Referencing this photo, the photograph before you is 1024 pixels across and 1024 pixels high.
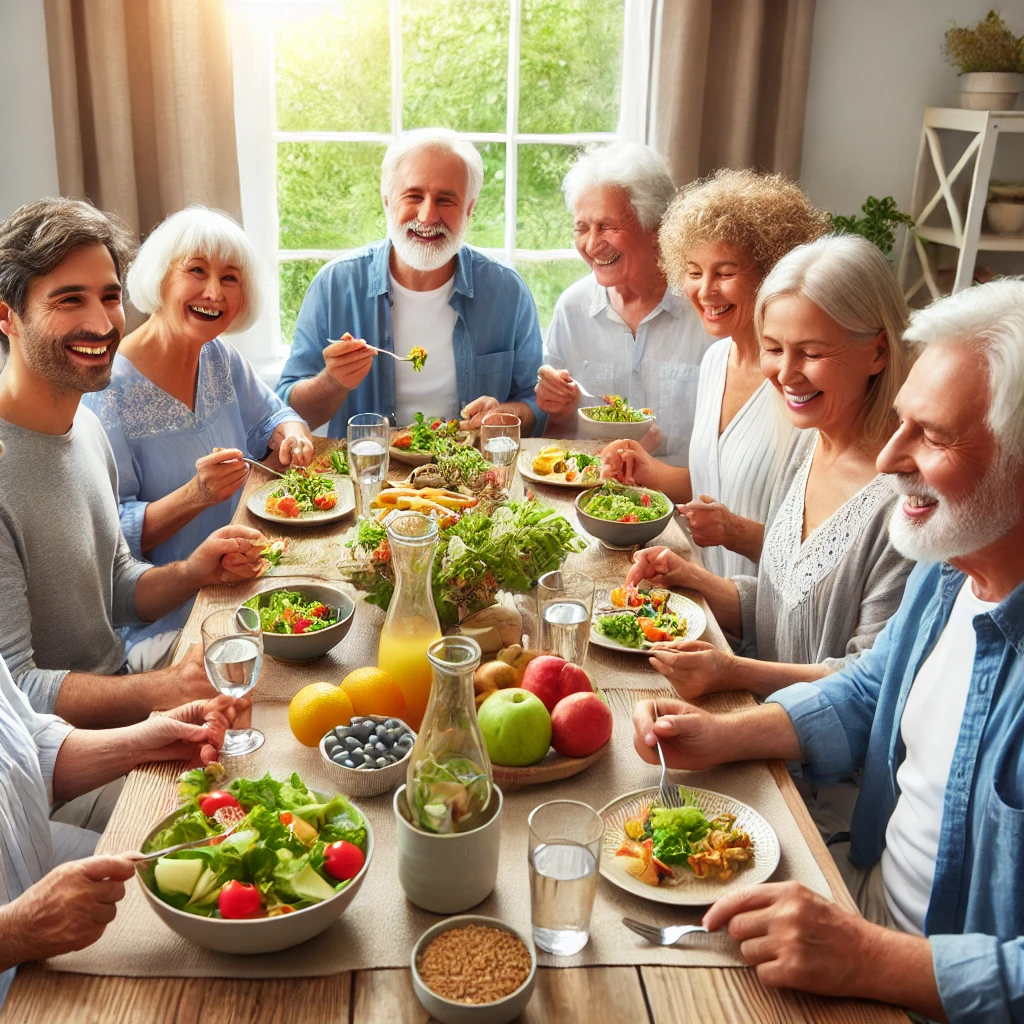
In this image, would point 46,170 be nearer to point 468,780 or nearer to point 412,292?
point 412,292

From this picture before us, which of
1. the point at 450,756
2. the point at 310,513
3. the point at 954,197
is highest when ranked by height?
the point at 954,197

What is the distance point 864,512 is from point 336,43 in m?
3.02

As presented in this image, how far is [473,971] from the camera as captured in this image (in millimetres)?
1098

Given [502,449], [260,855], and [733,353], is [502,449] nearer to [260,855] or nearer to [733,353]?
[733,353]

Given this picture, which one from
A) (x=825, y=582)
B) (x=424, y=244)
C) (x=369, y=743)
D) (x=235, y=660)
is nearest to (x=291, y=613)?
(x=235, y=660)

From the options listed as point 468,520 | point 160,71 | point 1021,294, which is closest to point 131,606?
point 468,520

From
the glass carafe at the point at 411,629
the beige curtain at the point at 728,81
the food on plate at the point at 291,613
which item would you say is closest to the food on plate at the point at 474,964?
the glass carafe at the point at 411,629

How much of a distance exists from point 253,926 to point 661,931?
449 mm

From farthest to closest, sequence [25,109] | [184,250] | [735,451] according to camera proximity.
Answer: [25,109] < [184,250] < [735,451]

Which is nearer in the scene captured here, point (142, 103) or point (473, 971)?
point (473, 971)

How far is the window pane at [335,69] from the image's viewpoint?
4.02 m

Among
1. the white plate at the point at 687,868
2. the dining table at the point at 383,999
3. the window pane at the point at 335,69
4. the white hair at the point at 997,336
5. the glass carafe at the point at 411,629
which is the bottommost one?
the dining table at the point at 383,999

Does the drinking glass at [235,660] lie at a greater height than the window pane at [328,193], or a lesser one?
lesser

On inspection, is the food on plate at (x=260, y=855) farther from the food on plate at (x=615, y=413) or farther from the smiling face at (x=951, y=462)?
the food on plate at (x=615, y=413)
